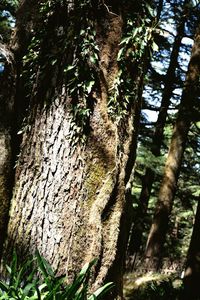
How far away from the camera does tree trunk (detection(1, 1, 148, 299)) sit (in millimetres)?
2500

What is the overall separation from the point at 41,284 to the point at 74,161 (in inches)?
32.2

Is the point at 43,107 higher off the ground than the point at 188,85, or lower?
lower

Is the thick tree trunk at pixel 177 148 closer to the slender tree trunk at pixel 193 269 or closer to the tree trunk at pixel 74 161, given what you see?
the slender tree trunk at pixel 193 269

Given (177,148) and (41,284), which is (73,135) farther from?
(177,148)

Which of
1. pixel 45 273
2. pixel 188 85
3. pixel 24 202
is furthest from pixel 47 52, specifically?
pixel 188 85

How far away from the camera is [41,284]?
2.49m

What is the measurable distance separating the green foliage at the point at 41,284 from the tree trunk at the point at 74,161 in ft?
0.26

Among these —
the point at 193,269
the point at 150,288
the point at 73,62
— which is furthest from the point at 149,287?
the point at 73,62

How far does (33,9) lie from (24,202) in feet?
5.12

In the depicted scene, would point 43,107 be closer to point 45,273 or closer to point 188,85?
point 45,273

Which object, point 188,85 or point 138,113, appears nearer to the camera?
point 138,113

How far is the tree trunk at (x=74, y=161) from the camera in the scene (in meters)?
2.50

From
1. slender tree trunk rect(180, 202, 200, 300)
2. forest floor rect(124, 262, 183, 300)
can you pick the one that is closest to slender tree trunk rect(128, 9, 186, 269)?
forest floor rect(124, 262, 183, 300)

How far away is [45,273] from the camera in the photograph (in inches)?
94.4
